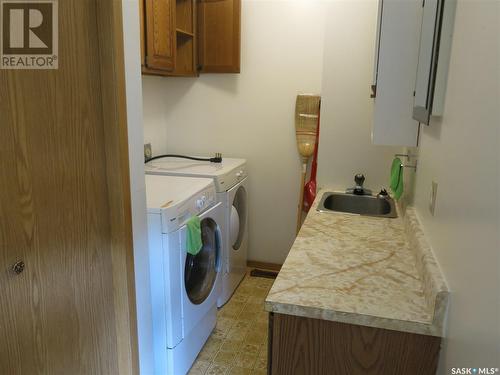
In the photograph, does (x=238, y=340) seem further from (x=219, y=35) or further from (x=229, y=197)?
(x=219, y=35)

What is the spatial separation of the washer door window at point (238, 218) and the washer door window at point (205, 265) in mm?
266

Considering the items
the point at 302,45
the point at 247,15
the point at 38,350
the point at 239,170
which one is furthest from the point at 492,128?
the point at 247,15

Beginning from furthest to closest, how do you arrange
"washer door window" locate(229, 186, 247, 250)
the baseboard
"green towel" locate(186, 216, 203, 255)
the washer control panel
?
1. the baseboard
2. "washer door window" locate(229, 186, 247, 250)
3. the washer control panel
4. "green towel" locate(186, 216, 203, 255)

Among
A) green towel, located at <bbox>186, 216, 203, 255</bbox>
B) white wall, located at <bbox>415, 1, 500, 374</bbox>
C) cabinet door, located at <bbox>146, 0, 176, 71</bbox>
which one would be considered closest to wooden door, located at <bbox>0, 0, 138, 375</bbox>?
green towel, located at <bbox>186, 216, 203, 255</bbox>

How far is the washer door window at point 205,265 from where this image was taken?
2.22 meters

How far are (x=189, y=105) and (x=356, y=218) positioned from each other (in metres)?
1.79

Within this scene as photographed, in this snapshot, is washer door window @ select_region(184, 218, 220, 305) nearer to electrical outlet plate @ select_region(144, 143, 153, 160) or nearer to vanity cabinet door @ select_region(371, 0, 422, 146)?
electrical outlet plate @ select_region(144, 143, 153, 160)

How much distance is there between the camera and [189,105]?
317cm

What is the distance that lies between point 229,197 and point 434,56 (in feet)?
5.09

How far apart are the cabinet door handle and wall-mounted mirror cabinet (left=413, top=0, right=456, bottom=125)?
4.25ft

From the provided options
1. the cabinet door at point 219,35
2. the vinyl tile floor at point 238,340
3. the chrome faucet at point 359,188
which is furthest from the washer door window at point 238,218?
the cabinet door at point 219,35

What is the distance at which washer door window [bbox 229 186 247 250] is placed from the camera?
8.86 feet

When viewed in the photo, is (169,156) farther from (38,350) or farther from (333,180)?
(38,350)

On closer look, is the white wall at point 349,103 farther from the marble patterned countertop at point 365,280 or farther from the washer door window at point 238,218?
the marble patterned countertop at point 365,280
